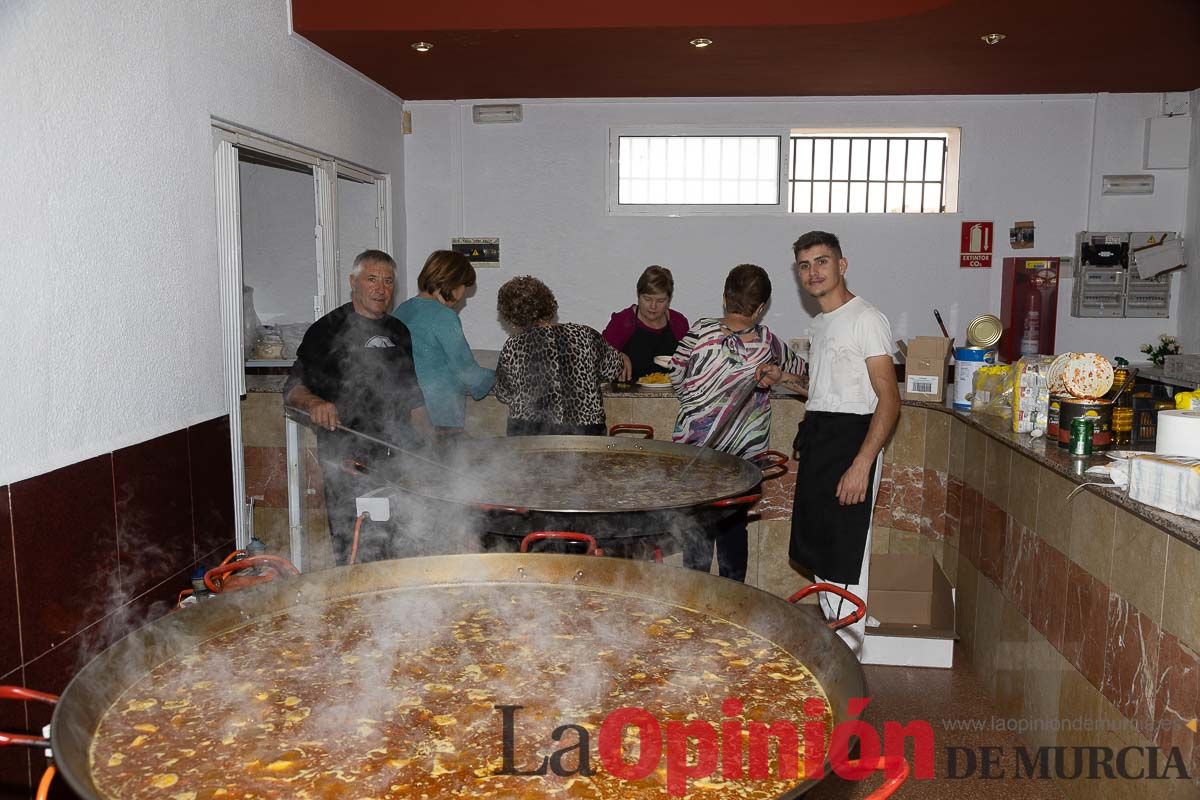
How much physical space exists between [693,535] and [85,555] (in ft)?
7.25

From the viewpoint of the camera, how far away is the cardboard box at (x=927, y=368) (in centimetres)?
443

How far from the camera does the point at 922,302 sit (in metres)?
6.50

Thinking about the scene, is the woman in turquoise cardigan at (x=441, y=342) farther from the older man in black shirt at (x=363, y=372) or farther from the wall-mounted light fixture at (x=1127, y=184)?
the wall-mounted light fixture at (x=1127, y=184)

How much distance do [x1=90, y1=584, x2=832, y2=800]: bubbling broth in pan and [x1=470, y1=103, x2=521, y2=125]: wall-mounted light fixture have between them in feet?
16.0

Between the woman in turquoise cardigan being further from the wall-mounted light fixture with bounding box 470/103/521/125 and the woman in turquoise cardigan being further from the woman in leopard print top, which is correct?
the wall-mounted light fixture with bounding box 470/103/521/125

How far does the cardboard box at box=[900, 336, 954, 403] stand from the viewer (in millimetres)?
4426

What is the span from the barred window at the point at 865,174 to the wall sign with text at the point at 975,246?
30cm

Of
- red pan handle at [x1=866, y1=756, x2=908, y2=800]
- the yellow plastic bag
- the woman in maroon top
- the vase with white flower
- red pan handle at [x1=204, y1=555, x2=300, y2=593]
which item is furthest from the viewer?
the vase with white flower

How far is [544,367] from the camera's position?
399 centimetres

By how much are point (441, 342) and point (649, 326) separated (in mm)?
1800

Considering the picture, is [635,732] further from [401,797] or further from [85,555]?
[85,555]

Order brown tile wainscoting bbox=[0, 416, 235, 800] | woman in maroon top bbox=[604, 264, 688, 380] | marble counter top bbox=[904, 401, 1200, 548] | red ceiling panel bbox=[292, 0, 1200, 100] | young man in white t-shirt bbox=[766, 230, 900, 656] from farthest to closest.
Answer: woman in maroon top bbox=[604, 264, 688, 380], red ceiling panel bbox=[292, 0, 1200, 100], young man in white t-shirt bbox=[766, 230, 900, 656], brown tile wainscoting bbox=[0, 416, 235, 800], marble counter top bbox=[904, 401, 1200, 548]

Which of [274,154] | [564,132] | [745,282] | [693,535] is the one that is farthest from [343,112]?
[693,535]

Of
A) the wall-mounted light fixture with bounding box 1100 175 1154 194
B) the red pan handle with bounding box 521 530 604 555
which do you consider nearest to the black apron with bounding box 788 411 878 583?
the red pan handle with bounding box 521 530 604 555
